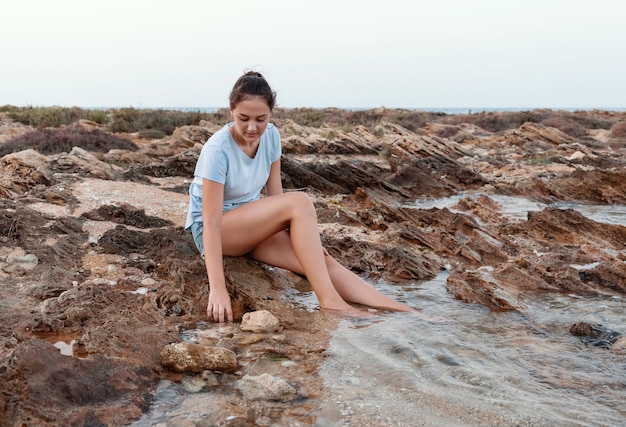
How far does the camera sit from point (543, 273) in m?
5.57

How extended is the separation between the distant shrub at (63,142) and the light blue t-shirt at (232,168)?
8.97 m

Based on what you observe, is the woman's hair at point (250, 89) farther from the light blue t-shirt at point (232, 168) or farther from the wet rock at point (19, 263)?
the wet rock at point (19, 263)

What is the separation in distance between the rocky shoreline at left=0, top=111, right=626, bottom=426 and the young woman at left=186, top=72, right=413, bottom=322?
206 mm

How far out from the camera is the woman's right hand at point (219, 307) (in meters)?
3.87

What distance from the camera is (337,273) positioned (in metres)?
4.48

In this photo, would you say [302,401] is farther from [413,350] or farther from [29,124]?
[29,124]

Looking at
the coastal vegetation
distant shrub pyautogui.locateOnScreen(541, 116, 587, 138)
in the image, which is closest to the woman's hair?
the coastal vegetation

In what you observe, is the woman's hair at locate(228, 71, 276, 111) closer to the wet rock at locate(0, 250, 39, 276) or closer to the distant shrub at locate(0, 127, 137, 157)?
the wet rock at locate(0, 250, 39, 276)

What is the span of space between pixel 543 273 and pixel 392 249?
54.4 inches

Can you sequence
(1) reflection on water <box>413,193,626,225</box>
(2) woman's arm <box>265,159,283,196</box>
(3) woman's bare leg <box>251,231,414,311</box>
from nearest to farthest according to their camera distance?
(3) woman's bare leg <box>251,231,414,311</box> < (2) woman's arm <box>265,159,283,196</box> < (1) reflection on water <box>413,193,626,225</box>

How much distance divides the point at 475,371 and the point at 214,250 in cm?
177

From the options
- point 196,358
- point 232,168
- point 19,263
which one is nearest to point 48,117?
point 19,263

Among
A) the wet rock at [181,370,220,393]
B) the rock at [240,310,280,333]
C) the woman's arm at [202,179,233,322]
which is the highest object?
the woman's arm at [202,179,233,322]

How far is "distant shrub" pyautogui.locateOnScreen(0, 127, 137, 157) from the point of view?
12.4m
